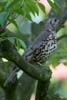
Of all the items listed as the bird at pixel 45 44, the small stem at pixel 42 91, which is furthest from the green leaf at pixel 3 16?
the bird at pixel 45 44

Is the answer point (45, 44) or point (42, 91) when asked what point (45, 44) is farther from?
point (42, 91)

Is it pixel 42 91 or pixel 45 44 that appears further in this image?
pixel 45 44

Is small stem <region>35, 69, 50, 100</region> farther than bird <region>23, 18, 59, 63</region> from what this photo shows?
No

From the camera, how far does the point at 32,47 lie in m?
1.86

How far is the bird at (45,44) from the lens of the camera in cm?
188

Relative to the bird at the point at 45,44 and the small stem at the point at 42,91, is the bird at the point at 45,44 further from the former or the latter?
the small stem at the point at 42,91

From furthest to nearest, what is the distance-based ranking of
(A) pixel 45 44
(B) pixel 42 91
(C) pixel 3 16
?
(A) pixel 45 44 → (B) pixel 42 91 → (C) pixel 3 16

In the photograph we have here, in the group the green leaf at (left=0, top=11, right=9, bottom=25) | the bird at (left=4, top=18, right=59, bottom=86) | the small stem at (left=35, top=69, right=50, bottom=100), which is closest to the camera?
the green leaf at (left=0, top=11, right=9, bottom=25)

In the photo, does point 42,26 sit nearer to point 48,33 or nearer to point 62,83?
point 48,33

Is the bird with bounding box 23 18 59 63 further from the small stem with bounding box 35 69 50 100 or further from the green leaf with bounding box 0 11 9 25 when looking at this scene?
the green leaf with bounding box 0 11 9 25

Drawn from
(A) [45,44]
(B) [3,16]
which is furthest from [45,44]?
(B) [3,16]

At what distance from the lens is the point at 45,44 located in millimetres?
1992

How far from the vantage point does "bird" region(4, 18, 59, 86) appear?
188 centimetres

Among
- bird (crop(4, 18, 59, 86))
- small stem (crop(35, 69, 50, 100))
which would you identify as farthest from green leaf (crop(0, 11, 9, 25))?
bird (crop(4, 18, 59, 86))
